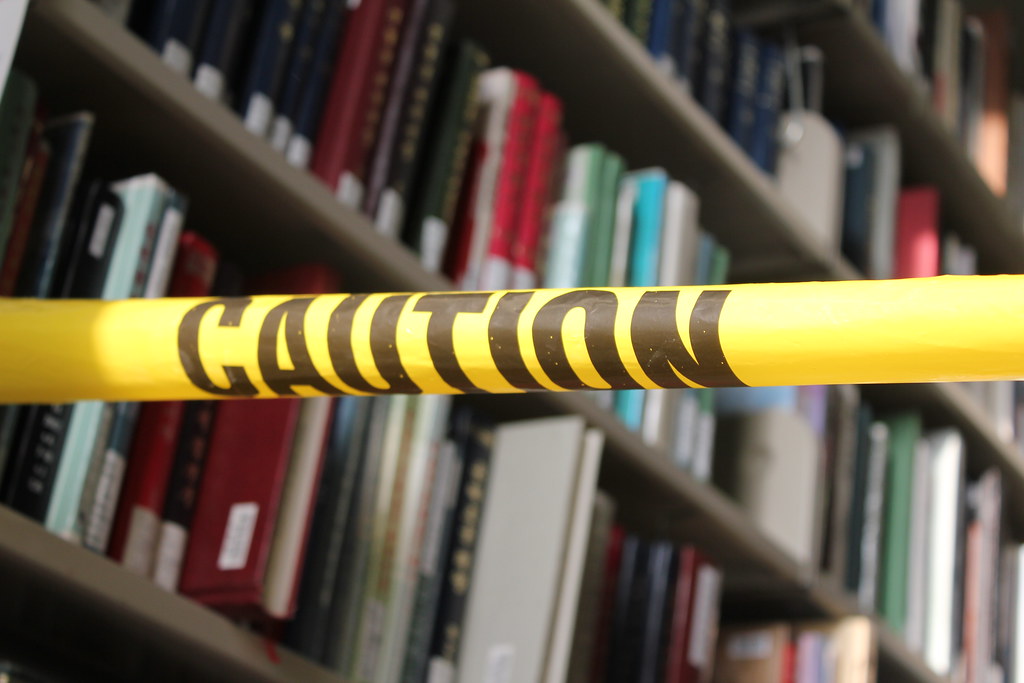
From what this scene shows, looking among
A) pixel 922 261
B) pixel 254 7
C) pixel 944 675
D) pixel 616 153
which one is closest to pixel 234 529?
pixel 254 7

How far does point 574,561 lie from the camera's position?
124 centimetres

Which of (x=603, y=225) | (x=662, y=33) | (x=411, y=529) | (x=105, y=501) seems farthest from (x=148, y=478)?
(x=662, y=33)

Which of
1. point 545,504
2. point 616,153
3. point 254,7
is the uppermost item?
point 616,153

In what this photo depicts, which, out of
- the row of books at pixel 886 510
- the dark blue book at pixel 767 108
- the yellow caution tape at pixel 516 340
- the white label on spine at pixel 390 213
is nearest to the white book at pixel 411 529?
the white label on spine at pixel 390 213

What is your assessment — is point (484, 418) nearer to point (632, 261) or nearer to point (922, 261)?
point (632, 261)

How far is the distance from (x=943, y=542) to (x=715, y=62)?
770mm

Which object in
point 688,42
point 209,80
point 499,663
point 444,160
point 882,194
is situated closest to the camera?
point 209,80

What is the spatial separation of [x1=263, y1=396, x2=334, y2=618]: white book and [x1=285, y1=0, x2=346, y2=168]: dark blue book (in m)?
0.22

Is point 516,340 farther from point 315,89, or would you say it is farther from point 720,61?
point 720,61

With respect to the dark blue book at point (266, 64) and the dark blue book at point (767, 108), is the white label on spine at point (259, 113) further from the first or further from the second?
the dark blue book at point (767, 108)

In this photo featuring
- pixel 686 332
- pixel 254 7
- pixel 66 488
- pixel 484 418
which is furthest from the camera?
pixel 484 418

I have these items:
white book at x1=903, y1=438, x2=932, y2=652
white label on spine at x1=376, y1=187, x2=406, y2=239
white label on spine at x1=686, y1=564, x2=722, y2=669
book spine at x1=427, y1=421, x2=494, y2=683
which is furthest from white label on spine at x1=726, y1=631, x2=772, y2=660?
white label on spine at x1=376, y1=187, x2=406, y2=239

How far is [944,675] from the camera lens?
6.16 feet

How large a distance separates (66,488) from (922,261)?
58.2 inches
